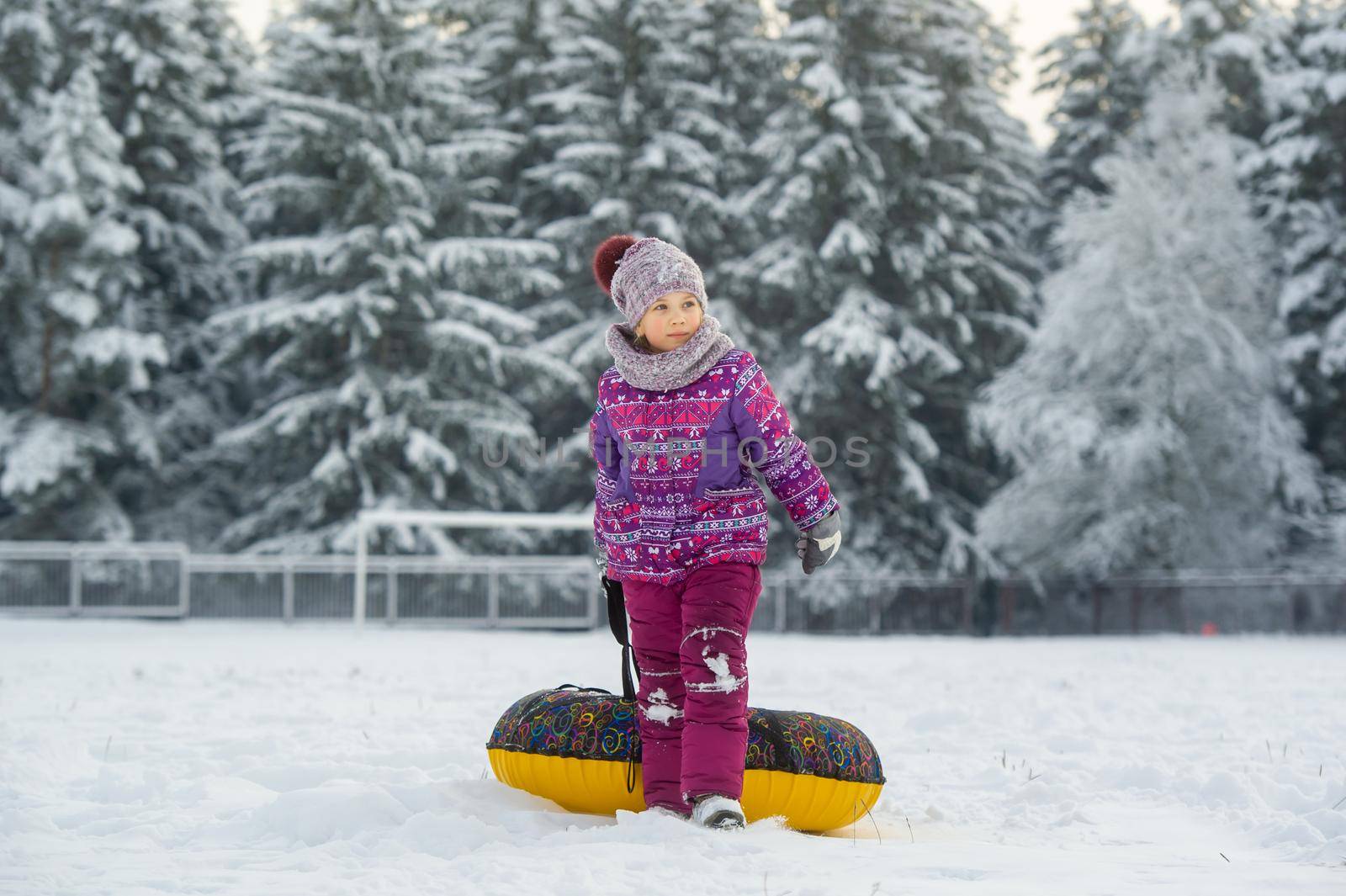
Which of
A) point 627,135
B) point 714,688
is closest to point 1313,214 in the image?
point 627,135

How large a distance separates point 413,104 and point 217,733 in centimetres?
2151

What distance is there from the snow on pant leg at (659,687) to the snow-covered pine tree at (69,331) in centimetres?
2209

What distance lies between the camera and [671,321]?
4.68 metres

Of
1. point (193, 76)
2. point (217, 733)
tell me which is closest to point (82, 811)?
point (217, 733)

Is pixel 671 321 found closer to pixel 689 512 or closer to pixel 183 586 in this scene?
pixel 689 512

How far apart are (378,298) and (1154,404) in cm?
1346

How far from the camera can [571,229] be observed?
26812 millimetres

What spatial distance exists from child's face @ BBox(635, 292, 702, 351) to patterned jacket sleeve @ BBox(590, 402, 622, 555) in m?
0.30

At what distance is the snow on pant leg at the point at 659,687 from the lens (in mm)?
4477

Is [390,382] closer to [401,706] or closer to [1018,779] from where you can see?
[401,706]

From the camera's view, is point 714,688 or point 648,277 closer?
point 714,688

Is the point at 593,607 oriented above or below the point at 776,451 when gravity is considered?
below

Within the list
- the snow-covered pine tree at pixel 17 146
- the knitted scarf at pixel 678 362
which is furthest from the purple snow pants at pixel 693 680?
the snow-covered pine tree at pixel 17 146

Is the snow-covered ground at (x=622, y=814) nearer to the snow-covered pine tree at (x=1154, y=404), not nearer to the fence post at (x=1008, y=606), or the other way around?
the snow-covered pine tree at (x=1154, y=404)
